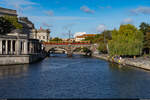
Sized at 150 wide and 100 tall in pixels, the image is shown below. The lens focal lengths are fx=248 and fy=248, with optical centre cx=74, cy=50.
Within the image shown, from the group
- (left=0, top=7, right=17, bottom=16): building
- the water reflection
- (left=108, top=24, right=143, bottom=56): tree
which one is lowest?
the water reflection

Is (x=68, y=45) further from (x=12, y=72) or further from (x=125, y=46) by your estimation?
(x=12, y=72)

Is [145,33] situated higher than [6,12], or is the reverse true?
[6,12]

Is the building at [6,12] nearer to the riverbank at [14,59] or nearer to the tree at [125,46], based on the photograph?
the riverbank at [14,59]

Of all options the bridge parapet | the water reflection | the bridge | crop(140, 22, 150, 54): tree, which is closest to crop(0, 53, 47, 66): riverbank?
the water reflection

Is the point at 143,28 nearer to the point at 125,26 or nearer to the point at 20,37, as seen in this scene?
the point at 125,26

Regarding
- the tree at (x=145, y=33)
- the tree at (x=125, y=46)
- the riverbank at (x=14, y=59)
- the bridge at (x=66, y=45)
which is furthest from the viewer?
the bridge at (x=66, y=45)

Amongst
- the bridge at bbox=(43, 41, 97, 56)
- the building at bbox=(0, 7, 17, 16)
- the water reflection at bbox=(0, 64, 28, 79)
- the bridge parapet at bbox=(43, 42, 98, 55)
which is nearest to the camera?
the water reflection at bbox=(0, 64, 28, 79)

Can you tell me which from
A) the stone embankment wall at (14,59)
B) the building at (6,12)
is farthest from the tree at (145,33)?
the building at (6,12)

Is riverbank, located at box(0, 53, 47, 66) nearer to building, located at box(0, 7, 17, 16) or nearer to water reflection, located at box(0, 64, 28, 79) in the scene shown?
water reflection, located at box(0, 64, 28, 79)

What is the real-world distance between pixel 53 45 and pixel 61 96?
359 feet

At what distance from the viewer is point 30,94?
3019 cm

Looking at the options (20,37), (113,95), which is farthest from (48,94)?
(20,37)

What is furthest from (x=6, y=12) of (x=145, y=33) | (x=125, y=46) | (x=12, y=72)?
(x=145, y=33)

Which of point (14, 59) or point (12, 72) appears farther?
point (14, 59)
